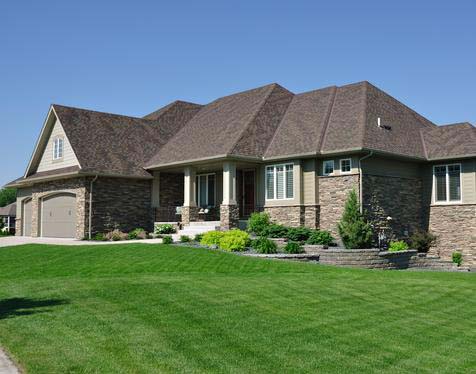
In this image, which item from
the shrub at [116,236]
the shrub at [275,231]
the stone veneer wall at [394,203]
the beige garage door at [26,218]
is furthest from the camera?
the beige garage door at [26,218]

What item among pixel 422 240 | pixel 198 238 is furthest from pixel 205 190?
pixel 422 240


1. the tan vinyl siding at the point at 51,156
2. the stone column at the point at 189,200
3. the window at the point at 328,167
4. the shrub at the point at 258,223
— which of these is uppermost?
the tan vinyl siding at the point at 51,156

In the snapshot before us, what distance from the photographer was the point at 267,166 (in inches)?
989

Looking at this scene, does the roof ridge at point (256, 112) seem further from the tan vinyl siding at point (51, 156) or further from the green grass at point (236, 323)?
the green grass at point (236, 323)

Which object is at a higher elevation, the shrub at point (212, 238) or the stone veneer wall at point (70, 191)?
the stone veneer wall at point (70, 191)

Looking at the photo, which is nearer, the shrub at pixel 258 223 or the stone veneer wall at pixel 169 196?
the shrub at pixel 258 223

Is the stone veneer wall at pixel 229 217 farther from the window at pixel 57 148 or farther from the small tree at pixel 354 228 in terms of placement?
the window at pixel 57 148

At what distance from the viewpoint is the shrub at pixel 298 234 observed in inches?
845

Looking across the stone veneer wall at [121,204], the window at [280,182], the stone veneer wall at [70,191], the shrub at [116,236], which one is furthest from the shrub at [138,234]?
the window at [280,182]

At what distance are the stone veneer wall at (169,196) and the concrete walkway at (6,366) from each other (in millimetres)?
21816

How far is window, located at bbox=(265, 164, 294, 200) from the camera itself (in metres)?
24.0

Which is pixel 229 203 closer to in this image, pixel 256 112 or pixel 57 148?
pixel 256 112

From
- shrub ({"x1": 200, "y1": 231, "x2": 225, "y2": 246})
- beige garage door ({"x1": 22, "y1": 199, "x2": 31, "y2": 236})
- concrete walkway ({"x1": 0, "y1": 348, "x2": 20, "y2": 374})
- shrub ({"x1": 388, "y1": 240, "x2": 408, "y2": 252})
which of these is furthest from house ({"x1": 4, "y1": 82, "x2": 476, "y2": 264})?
concrete walkway ({"x1": 0, "y1": 348, "x2": 20, "y2": 374})

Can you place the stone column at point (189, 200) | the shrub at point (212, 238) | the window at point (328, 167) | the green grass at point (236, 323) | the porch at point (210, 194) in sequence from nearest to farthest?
1. the green grass at point (236, 323)
2. the shrub at point (212, 238)
3. the window at point (328, 167)
4. the porch at point (210, 194)
5. the stone column at point (189, 200)
